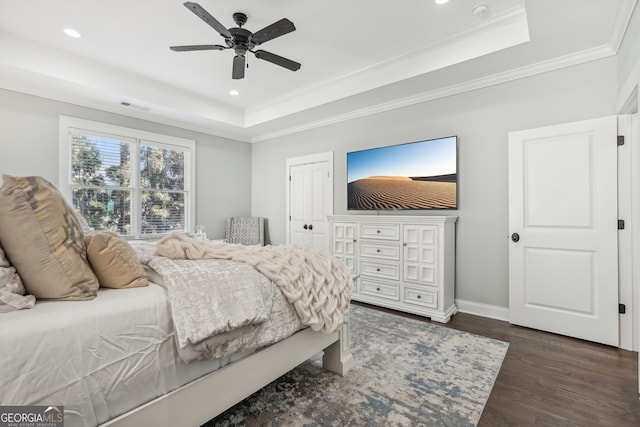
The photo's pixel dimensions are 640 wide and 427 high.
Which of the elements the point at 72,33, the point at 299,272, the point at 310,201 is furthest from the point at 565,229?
the point at 72,33

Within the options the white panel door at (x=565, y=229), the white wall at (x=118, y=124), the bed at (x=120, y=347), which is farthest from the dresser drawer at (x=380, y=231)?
the white wall at (x=118, y=124)

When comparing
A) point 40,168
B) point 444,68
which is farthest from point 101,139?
point 444,68

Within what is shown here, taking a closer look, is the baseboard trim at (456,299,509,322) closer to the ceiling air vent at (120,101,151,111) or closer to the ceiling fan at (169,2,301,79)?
the ceiling fan at (169,2,301,79)

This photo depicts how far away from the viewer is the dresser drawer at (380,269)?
11.5 ft

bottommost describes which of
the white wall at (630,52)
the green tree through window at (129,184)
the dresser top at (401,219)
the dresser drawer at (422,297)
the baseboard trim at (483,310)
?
the baseboard trim at (483,310)

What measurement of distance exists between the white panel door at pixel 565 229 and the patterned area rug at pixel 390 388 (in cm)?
75

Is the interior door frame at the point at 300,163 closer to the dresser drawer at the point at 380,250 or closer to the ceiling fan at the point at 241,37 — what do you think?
the dresser drawer at the point at 380,250

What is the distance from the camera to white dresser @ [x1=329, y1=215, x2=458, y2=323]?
320cm

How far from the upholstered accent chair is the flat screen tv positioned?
6.29ft

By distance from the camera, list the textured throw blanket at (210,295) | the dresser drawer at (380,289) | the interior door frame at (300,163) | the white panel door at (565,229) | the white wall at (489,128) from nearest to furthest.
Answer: the textured throw blanket at (210,295) → the white panel door at (565,229) → the white wall at (489,128) → the dresser drawer at (380,289) → the interior door frame at (300,163)

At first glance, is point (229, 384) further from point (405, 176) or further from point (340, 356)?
point (405, 176)

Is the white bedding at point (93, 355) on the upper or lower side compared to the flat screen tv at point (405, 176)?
lower

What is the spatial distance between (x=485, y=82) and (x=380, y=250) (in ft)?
7.16

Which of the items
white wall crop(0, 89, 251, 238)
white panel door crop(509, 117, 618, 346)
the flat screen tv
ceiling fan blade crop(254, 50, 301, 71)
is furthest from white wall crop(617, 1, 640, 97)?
white wall crop(0, 89, 251, 238)
